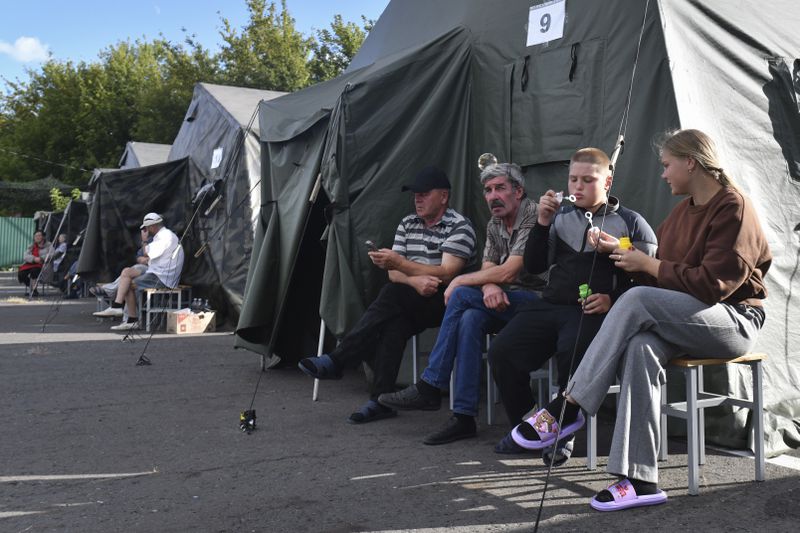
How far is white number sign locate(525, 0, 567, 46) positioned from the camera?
469cm

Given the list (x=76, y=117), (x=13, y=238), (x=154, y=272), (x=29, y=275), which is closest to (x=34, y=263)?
(x=29, y=275)

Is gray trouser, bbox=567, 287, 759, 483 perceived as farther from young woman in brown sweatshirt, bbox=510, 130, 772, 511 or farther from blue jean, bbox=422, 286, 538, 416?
blue jean, bbox=422, 286, 538, 416

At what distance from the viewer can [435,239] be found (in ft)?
15.5

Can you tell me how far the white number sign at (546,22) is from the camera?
185 inches

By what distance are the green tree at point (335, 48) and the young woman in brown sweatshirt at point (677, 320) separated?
25.6m

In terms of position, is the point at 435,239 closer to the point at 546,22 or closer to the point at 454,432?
the point at 454,432

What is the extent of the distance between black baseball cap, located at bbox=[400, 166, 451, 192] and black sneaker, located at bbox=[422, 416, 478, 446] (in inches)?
56.6

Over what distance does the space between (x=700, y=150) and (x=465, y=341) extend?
1.50 metres

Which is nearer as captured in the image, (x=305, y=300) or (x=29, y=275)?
(x=305, y=300)

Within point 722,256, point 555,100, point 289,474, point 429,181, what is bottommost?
point 289,474

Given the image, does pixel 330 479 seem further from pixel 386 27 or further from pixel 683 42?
pixel 386 27

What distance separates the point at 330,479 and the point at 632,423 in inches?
50.4

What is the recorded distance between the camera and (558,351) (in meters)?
3.51

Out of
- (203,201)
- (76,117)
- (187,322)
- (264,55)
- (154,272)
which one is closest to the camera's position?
(187,322)
